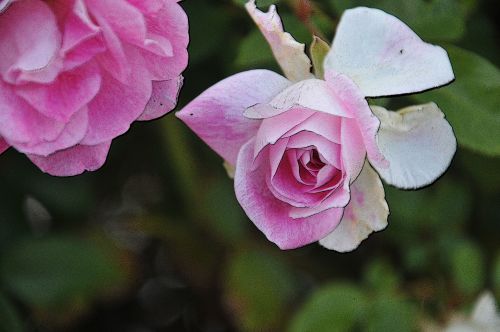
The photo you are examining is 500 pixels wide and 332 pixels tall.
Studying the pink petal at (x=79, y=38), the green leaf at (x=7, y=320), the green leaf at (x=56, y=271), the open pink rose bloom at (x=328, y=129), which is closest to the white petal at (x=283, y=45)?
the open pink rose bloom at (x=328, y=129)

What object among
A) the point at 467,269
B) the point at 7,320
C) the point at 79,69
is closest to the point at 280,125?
the point at 79,69

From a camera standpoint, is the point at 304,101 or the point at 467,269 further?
the point at 467,269

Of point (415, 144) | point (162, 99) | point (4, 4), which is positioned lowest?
point (415, 144)

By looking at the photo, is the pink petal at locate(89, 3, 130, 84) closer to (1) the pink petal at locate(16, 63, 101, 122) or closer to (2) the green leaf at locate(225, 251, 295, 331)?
(1) the pink petal at locate(16, 63, 101, 122)

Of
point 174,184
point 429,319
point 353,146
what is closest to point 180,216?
point 174,184

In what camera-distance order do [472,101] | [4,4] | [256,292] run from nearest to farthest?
[4,4] → [472,101] → [256,292]

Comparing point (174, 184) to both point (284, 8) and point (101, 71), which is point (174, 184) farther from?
point (101, 71)

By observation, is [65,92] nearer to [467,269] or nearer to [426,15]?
[426,15]
